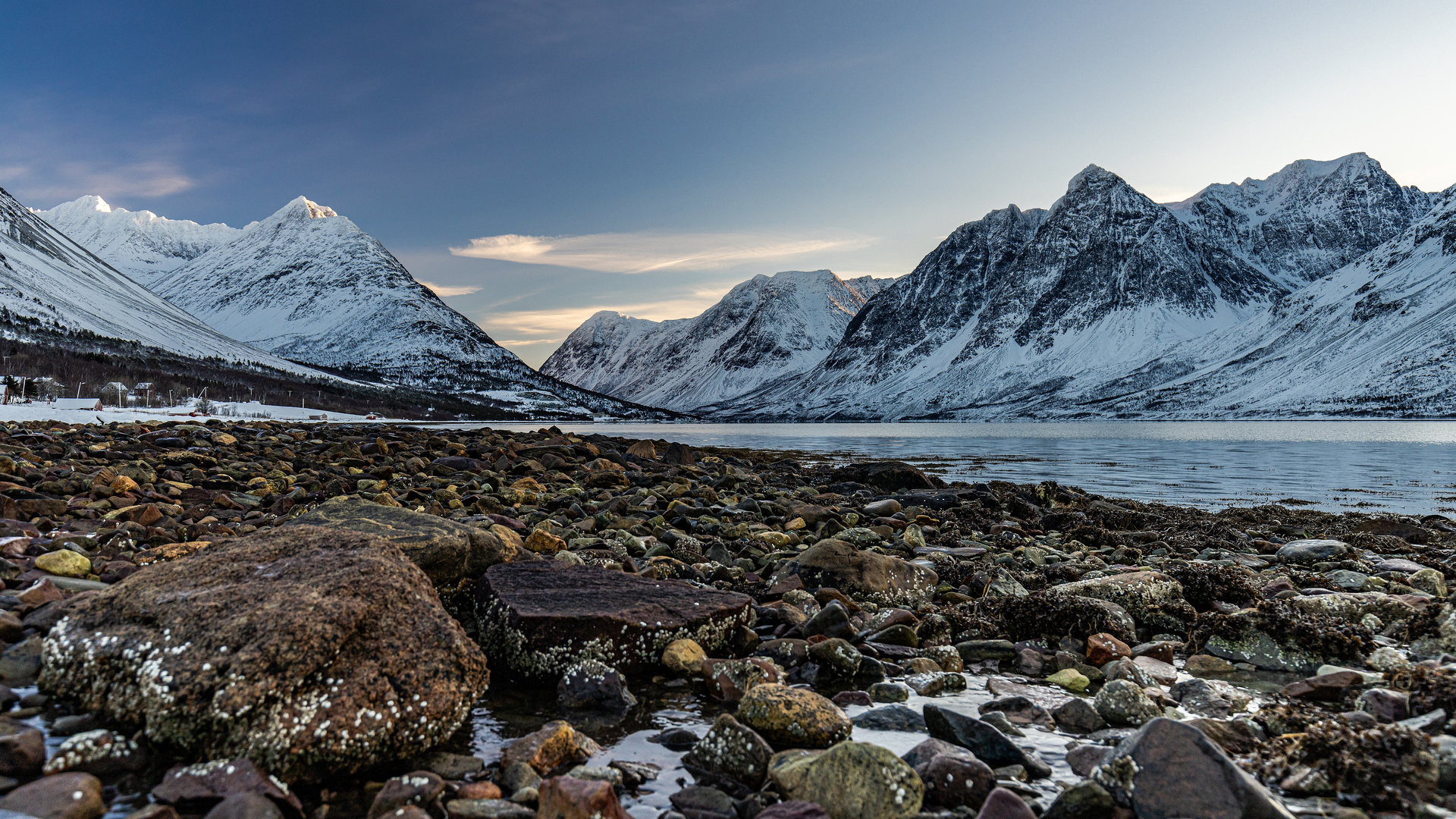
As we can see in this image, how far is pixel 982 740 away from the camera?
15.9 ft

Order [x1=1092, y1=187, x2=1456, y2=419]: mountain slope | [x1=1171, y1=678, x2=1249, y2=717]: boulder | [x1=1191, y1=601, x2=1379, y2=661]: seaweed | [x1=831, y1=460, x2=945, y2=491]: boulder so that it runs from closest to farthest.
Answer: [x1=1171, y1=678, x2=1249, y2=717]: boulder
[x1=1191, y1=601, x2=1379, y2=661]: seaweed
[x1=831, y1=460, x2=945, y2=491]: boulder
[x1=1092, y1=187, x2=1456, y2=419]: mountain slope

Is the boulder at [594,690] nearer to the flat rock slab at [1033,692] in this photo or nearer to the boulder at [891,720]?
the boulder at [891,720]

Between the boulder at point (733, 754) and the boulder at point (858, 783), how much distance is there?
26cm

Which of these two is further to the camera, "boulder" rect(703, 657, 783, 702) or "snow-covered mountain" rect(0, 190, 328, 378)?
"snow-covered mountain" rect(0, 190, 328, 378)

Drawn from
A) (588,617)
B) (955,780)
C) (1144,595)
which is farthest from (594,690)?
(1144,595)

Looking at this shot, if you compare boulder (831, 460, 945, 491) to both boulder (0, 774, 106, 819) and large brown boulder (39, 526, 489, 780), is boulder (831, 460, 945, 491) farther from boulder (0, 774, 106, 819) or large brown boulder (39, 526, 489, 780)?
boulder (0, 774, 106, 819)

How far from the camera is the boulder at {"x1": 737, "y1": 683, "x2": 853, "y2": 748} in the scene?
16.5ft

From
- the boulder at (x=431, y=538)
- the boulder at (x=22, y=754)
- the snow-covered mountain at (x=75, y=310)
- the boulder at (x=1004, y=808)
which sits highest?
the snow-covered mountain at (x=75, y=310)

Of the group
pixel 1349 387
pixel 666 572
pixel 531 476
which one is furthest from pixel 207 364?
pixel 1349 387

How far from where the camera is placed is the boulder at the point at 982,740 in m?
4.71

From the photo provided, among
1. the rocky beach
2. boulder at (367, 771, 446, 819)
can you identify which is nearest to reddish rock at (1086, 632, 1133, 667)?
the rocky beach

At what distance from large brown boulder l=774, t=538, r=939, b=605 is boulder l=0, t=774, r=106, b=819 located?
6.71m

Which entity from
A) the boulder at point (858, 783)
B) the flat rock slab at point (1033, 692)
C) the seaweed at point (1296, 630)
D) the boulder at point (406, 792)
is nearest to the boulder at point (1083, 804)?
the boulder at point (858, 783)

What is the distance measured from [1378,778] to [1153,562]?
8.20 meters
